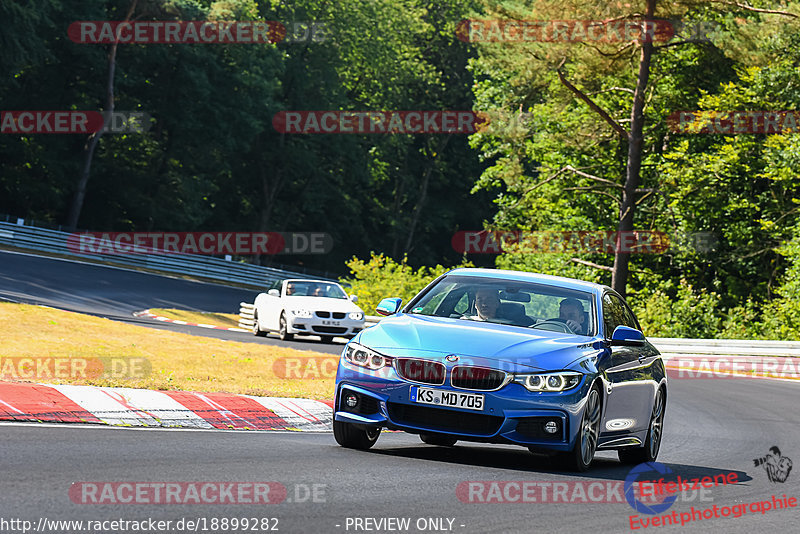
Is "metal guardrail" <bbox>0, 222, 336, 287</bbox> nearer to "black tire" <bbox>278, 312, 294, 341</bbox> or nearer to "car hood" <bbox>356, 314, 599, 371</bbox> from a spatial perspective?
"black tire" <bbox>278, 312, 294, 341</bbox>

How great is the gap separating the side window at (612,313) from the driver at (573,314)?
238 mm

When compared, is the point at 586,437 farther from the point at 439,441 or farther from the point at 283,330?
the point at 283,330

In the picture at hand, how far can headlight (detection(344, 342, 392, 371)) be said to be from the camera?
926 cm

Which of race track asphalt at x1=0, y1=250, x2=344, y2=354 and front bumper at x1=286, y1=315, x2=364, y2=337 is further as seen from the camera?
race track asphalt at x1=0, y1=250, x2=344, y2=354

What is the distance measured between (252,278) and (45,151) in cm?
1338

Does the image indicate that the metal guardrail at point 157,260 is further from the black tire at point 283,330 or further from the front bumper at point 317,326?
the front bumper at point 317,326

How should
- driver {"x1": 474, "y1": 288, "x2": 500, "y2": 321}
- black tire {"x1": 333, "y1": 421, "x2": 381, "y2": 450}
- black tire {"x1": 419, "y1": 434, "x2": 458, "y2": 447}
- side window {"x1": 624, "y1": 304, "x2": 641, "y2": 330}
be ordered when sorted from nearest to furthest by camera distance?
black tire {"x1": 333, "y1": 421, "x2": 381, "y2": 450} < driver {"x1": 474, "y1": 288, "x2": 500, "y2": 321} < black tire {"x1": 419, "y1": 434, "x2": 458, "y2": 447} < side window {"x1": 624, "y1": 304, "x2": 641, "y2": 330}

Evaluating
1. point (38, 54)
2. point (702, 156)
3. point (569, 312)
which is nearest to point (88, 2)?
point (38, 54)

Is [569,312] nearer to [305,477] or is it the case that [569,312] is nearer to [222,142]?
[305,477]

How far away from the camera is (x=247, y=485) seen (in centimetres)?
763

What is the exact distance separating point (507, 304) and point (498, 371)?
5.04ft

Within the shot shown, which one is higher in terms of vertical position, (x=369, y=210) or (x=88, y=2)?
(x=88, y=2)

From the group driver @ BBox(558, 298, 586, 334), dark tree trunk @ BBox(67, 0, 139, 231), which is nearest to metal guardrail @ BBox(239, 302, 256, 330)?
driver @ BBox(558, 298, 586, 334)

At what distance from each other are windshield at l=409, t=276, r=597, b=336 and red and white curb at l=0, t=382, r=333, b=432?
236cm
